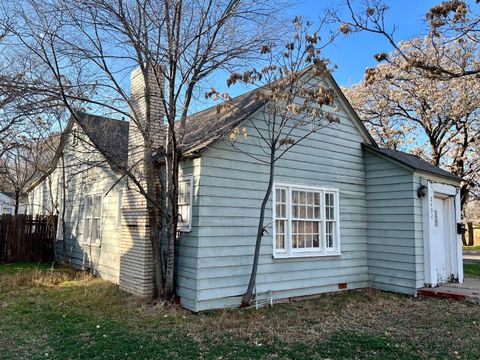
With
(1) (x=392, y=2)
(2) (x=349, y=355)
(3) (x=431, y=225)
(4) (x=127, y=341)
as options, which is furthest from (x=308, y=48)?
(4) (x=127, y=341)

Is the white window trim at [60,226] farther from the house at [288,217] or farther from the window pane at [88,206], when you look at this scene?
the house at [288,217]

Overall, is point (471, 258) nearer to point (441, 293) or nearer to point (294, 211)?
point (441, 293)

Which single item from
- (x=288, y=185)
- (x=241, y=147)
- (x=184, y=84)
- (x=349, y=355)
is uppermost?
(x=184, y=84)

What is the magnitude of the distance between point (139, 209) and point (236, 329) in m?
3.71

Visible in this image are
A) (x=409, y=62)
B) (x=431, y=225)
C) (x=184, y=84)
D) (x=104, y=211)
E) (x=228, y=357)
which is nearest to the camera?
(x=228, y=357)

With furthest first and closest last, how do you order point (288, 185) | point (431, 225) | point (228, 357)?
point (431, 225) → point (288, 185) → point (228, 357)

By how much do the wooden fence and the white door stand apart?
41.9ft

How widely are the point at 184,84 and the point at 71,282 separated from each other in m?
6.17

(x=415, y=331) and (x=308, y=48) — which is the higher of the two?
(x=308, y=48)

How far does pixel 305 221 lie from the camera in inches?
348

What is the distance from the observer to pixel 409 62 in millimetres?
5242

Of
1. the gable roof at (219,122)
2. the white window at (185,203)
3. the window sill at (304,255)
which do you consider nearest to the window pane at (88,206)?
the gable roof at (219,122)

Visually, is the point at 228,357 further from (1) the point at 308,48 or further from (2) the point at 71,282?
(2) the point at 71,282

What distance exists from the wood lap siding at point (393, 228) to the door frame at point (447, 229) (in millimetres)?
168
